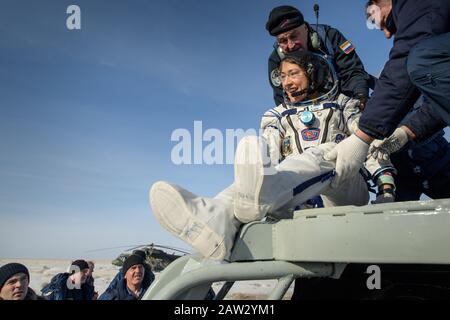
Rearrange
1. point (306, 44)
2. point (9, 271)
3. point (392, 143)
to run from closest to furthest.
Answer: point (392, 143) < point (306, 44) < point (9, 271)

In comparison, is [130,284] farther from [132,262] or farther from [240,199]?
[240,199]

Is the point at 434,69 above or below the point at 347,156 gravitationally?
above

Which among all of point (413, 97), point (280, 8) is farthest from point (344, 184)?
point (280, 8)

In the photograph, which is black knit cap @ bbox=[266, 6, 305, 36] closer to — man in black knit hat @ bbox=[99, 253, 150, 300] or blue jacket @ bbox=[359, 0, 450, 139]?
blue jacket @ bbox=[359, 0, 450, 139]

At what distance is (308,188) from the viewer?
1796mm

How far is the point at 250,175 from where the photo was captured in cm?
150

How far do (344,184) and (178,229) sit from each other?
3.78 ft

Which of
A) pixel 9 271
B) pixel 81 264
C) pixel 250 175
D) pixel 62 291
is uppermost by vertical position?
pixel 250 175

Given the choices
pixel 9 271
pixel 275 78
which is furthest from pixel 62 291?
pixel 275 78

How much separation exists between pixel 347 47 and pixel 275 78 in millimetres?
720

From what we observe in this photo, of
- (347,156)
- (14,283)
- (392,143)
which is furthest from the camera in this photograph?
(14,283)

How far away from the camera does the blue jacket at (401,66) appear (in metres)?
1.66

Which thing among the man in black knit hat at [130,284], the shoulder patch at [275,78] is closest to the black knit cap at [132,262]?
the man in black knit hat at [130,284]
